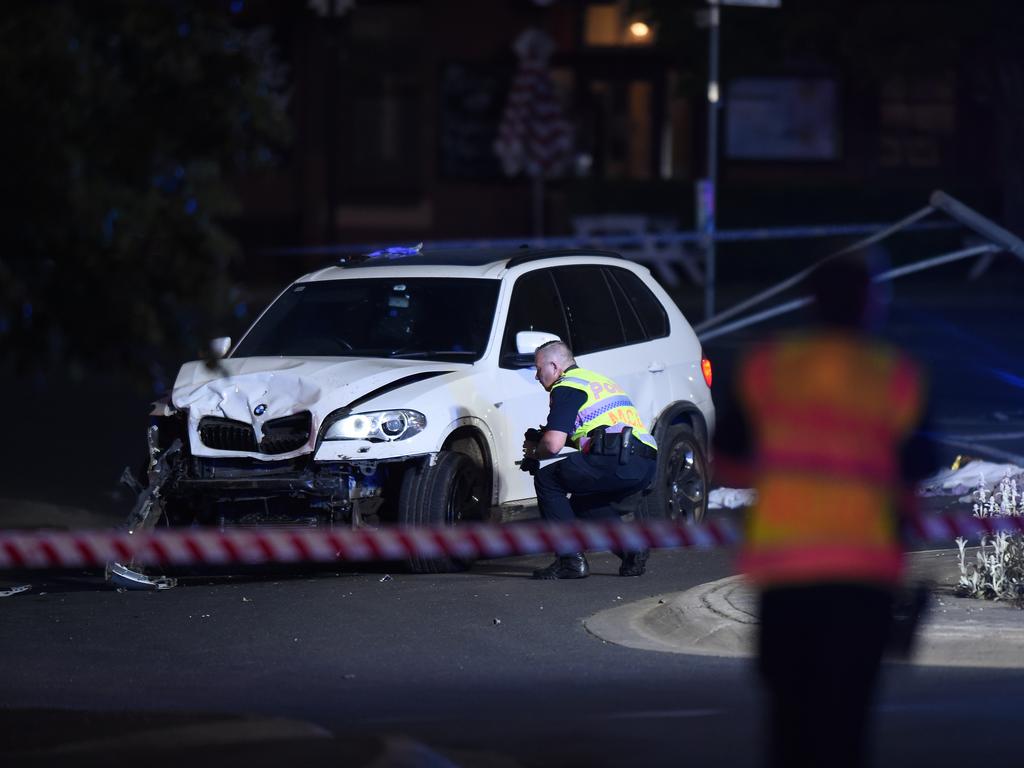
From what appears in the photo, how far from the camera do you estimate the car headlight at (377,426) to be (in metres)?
10.2

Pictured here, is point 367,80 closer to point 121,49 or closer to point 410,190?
point 410,190

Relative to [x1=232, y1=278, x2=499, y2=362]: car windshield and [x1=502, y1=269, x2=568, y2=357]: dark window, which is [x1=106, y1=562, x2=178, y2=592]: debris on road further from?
[x1=502, y1=269, x2=568, y2=357]: dark window

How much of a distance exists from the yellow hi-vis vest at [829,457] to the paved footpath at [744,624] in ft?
8.36

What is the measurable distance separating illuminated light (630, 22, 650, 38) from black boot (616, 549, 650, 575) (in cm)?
2330

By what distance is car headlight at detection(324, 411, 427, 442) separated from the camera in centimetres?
1016

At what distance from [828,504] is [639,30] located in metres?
28.6

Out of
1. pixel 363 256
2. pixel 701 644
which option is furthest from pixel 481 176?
pixel 701 644

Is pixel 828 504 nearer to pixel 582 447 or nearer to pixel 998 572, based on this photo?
pixel 998 572

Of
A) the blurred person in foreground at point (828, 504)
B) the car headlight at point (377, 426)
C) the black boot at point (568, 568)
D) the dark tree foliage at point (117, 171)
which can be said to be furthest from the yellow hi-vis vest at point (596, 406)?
the blurred person in foreground at point (828, 504)

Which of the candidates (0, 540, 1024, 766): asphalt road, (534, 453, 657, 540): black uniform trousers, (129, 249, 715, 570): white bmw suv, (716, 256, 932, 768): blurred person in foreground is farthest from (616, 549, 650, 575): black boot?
(716, 256, 932, 768): blurred person in foreground

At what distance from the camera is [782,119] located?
110 ft

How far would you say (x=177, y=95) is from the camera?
18.9 ft

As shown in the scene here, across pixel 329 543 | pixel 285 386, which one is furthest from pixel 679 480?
pixel 329 543

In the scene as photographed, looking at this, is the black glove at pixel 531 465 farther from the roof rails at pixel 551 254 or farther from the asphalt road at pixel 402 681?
the roof rails at pixel 551 254
